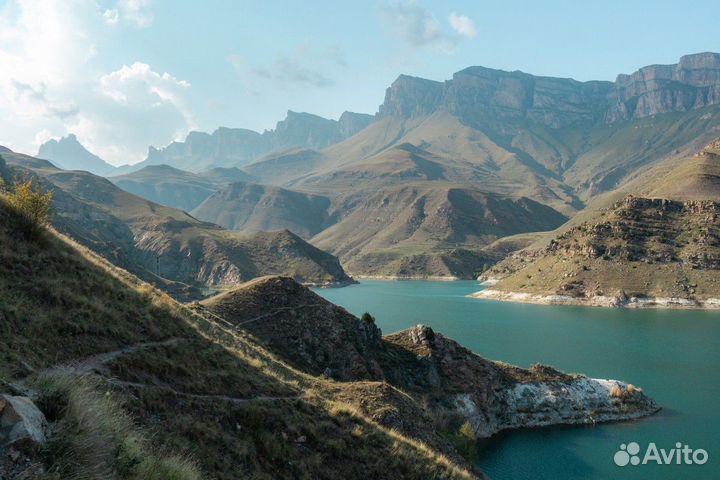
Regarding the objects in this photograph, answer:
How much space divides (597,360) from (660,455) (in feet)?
145

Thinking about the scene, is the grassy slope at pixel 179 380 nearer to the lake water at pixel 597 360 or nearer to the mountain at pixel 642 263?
the lake water at pixel 597 360

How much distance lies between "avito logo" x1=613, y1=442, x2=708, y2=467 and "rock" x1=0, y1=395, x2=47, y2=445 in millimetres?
51205

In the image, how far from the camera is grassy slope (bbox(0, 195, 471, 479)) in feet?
57.7

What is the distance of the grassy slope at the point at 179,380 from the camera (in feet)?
57.7

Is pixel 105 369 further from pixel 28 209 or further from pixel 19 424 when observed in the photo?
pixel 28 209

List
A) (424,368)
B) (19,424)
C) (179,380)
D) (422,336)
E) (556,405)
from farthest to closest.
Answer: (422,336), (556,405), (424,368), (179,380), (19,424)

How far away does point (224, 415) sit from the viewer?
20719 mm

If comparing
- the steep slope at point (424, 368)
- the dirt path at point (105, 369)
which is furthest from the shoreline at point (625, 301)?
the dirt path at point (105, 369)

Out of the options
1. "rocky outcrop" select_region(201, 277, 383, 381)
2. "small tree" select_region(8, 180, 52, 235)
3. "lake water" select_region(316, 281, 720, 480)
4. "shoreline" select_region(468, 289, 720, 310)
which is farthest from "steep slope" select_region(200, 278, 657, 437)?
"shoreline" select_region(468, 289, 720, 310)

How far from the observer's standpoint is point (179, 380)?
20.9 meters

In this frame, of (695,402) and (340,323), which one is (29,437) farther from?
(695,402)

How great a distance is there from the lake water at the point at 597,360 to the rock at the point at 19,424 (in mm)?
43025

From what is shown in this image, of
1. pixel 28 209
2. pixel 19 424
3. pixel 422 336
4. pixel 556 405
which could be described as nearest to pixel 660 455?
pixel 556 405

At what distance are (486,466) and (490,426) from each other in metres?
9.52
